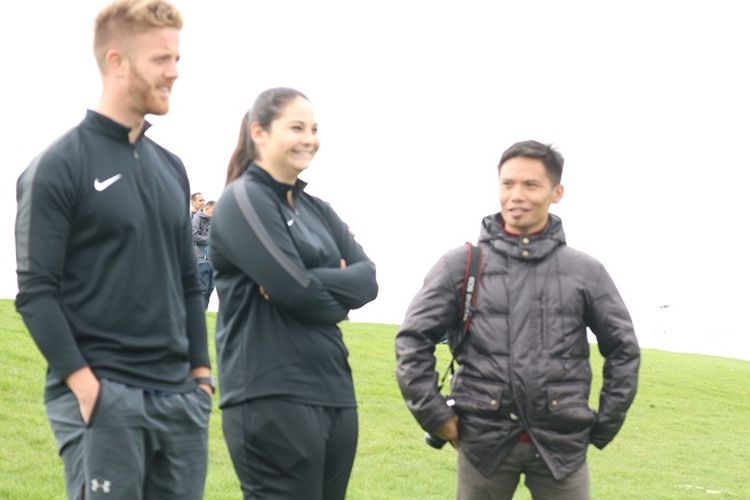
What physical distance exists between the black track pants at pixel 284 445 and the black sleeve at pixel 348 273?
0.44 meters

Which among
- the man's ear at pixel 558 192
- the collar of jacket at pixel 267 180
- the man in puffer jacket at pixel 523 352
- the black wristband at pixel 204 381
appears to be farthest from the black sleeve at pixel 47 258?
the man's ear at pixel 558 192

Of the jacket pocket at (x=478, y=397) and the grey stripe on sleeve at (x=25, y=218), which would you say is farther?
the jacket pocket at (x=478, y=397)

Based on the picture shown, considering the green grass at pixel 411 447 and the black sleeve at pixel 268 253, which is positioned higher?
the black sleeve at pixel 268 253

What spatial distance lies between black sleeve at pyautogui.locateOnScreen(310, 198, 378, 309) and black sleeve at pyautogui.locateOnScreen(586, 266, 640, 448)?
1.09 m

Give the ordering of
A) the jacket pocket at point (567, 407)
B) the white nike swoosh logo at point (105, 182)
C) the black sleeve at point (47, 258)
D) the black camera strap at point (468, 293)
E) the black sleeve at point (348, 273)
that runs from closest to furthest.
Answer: the black sleeve at point (47, 258) → the white nike swoosh logo at point (105, 182) → the black sleeve at point (348, 273) → the jacket pocket at point (567, 407) → the black camera strap at point (468, 293)

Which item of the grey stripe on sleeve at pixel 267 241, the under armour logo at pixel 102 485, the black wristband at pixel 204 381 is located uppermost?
the grey stripe on sleeve at pixel 267 241

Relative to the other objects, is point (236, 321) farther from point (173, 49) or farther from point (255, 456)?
point (173, 49)

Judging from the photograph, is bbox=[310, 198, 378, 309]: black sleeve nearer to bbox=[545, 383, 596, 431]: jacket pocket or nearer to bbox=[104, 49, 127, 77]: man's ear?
bbox=[545, 383, 596, 431]: jacket pocket

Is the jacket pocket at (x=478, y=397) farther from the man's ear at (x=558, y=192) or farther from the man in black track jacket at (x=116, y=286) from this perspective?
the man in black track jacket at (x=116, y=286)

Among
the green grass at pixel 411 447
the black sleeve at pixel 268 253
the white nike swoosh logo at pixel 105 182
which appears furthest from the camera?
the green grass at pixel 411 447

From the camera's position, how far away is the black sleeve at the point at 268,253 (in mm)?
4207

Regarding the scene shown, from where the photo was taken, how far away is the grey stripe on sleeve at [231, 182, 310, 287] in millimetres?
4223

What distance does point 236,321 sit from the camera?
4.36m

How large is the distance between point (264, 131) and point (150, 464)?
141 cm
